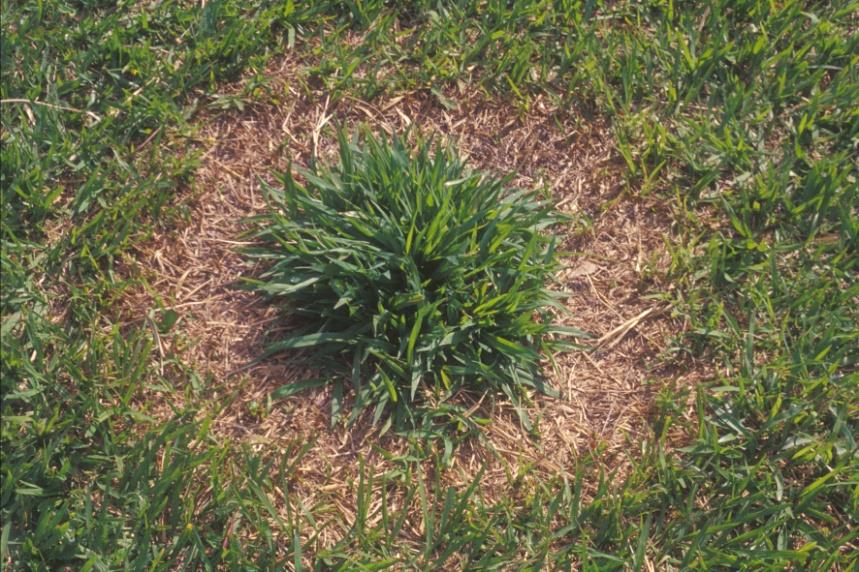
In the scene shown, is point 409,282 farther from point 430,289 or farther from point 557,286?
point 557,286

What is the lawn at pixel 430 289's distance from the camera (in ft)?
7.35

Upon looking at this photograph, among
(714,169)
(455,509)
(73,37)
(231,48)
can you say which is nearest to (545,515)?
(455,509)

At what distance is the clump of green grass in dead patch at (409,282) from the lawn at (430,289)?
0.04ft

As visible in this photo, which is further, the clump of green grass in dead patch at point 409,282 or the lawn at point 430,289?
the clump of green grass in dead patch at point 409,282

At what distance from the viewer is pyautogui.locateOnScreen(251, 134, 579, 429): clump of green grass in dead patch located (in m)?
2.37

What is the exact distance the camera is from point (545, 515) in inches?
90.3

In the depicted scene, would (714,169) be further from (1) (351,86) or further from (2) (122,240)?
(2) (122,240)

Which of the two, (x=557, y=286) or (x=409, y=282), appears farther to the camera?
(x=557, y=286)

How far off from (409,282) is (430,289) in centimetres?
10

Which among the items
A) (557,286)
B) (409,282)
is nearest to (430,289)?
(409,282)

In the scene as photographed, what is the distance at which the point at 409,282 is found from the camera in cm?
237

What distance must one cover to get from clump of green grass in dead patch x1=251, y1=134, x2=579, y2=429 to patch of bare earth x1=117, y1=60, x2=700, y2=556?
97mm

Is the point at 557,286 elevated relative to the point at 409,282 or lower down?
lower down

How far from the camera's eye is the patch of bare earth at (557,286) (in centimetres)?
236
